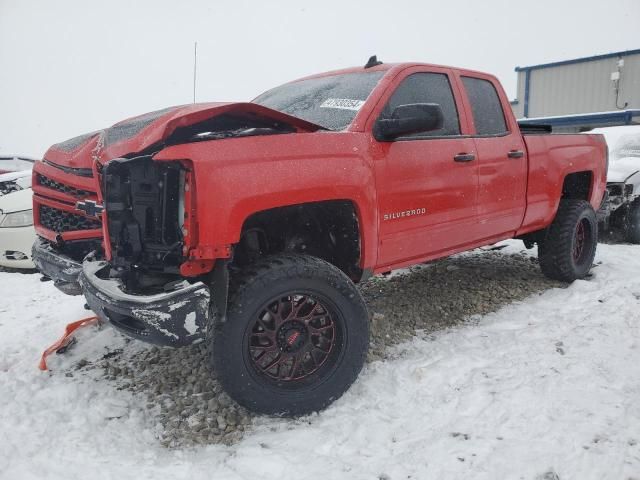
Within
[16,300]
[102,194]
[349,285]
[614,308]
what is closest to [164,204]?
[102,194]

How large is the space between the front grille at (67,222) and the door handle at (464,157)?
91.5 inches

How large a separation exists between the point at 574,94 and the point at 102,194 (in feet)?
64.8

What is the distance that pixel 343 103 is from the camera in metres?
3.09

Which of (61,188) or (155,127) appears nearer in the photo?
(155,127)

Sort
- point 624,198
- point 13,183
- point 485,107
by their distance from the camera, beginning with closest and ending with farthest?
point 485,107 → point 624,198 → point 13,183

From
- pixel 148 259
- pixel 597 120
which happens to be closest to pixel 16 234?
pixel 148 259

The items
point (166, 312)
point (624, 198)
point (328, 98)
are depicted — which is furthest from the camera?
point (624, 198)

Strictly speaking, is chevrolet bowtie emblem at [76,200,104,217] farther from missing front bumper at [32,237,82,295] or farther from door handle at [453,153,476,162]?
door handle at [453,153,476,162]

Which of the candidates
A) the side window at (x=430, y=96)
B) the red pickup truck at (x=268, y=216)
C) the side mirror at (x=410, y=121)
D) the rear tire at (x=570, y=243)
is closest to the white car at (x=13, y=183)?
the red pickup truck at (x=268, y=216)

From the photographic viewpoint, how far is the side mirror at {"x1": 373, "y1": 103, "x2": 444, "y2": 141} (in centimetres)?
266

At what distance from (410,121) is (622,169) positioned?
5289 mm

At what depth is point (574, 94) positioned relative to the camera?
18.3 metres

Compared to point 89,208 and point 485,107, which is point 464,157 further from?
point 89,208

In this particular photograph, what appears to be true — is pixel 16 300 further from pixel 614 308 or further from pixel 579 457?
pixel 614 308
